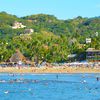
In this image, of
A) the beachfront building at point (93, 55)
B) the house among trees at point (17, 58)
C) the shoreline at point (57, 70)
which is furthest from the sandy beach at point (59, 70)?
the beachfront building at point (93, 55)

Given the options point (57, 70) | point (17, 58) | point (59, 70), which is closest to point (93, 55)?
point (17, 58)

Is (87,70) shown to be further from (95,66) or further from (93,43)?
(93,43)

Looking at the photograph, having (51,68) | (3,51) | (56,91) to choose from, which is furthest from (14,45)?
(56,91)

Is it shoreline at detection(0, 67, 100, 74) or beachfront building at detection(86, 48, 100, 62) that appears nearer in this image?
shoreline at detection(0, 67, 100, 74)

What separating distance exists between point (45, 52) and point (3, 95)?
7729 centimetres

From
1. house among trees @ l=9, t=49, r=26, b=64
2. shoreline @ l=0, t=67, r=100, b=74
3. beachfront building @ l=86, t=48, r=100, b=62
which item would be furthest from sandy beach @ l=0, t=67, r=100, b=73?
beachfront building @ l=86, t=48, r=100, b=62

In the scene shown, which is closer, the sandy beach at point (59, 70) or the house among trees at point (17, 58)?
the sandy beach at point (59, 70)

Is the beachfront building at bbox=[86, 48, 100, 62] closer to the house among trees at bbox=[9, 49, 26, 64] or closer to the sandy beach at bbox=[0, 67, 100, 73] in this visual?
the house among trees at bbox=[9, 49, 26, 64]

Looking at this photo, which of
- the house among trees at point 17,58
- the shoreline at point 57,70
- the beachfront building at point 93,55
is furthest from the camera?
the house among trees at point 17,58

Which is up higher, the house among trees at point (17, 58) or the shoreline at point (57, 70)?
the house among trees at point (17, 58)

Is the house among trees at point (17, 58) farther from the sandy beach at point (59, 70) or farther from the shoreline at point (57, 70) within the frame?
the shoreline at point (57, 70)

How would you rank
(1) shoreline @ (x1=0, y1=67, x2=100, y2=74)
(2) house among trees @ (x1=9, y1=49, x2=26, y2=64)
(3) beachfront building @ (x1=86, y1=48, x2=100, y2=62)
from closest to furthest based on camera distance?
(1) shoreline @ (x1=0, y1=67, x2=100, y2=74), (3) beachfront building @ (x1=86, y1=48, x2=100, y2=62), (2) house among trees @ (x1=9, y1=49, x2=26, y2=64)

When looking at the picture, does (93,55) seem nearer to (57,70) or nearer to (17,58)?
(17,58)

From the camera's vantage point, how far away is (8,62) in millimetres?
134000
